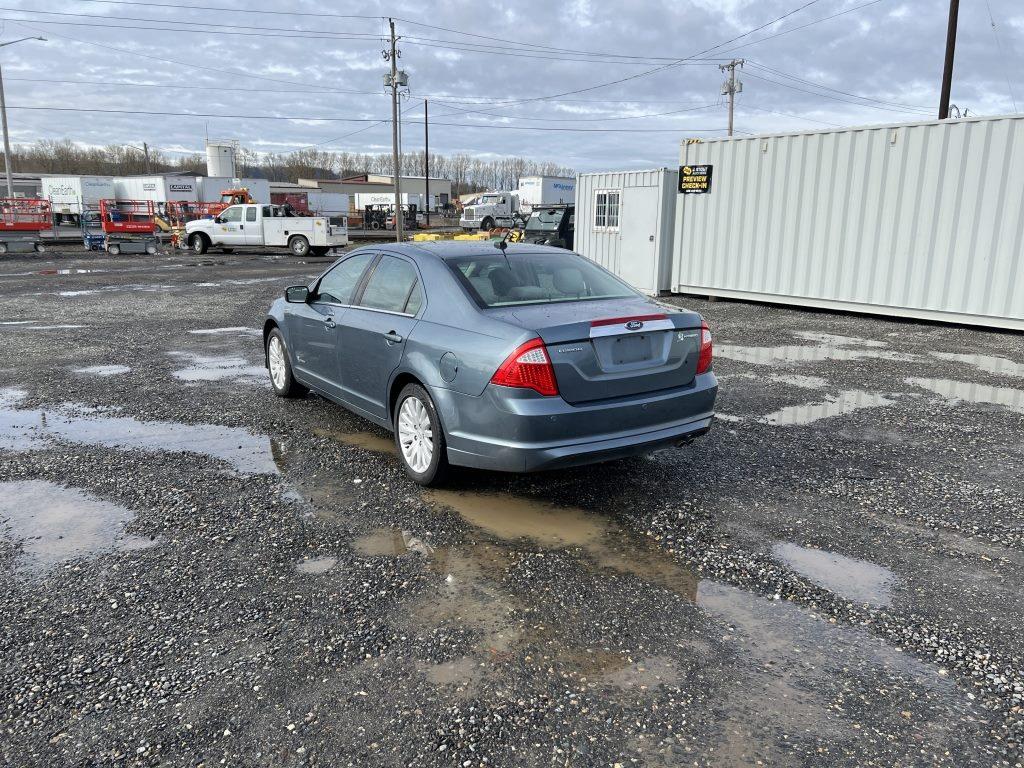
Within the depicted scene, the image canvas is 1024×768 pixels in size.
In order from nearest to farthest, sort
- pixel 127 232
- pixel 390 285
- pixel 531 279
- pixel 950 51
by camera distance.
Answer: pixel 531 279, pixel 390 285, pixel 950 51, pixel 127 232

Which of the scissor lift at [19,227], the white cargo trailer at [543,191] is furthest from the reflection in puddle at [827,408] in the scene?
the white cargo trailer at [543,191]

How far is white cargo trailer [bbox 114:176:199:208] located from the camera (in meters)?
46.6

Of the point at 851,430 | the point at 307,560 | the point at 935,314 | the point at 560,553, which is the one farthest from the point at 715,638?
the point at 935,314

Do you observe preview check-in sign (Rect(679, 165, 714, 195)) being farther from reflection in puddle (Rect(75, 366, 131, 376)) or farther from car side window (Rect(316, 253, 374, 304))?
reflection in puddle (Rect(75, 366, 131, 376))

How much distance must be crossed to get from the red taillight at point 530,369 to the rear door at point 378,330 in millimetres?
1005

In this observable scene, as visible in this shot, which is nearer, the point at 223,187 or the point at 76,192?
the point at 76,192

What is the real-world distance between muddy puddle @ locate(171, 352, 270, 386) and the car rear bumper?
14.1 feet

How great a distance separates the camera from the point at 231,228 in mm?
31016

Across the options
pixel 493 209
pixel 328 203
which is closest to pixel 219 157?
pixel 328 203

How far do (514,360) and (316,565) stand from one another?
1481 millimetres

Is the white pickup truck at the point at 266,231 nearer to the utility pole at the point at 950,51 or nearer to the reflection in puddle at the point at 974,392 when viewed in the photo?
the utility pole at the point at 950,51

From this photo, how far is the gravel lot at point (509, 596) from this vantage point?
8.63 ft

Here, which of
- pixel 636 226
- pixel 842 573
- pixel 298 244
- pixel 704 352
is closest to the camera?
pixel 842 573

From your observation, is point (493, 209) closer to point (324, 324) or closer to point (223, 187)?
point (223, 187)
